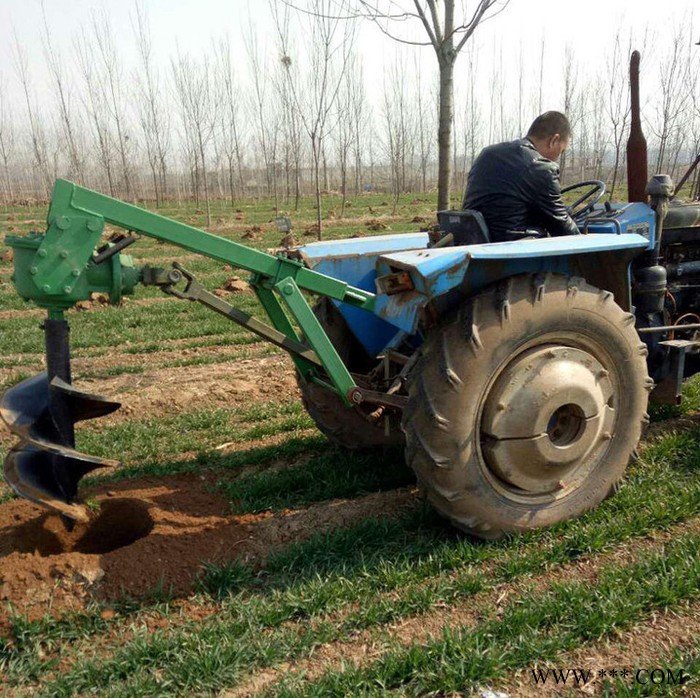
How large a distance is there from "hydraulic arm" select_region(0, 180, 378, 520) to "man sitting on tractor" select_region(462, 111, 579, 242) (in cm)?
100

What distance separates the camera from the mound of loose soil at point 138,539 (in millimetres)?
2959

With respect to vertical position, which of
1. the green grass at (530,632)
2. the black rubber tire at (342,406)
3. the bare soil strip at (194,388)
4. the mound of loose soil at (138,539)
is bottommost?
the green grass at (530,632)

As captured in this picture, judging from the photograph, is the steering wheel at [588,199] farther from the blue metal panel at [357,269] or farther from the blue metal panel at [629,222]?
the blue metal panel at [357,269]

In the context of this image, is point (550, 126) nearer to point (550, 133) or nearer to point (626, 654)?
point (550, 133)

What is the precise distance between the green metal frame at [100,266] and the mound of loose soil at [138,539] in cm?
101

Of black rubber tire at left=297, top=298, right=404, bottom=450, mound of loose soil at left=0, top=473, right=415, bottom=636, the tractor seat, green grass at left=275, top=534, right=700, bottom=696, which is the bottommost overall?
green grass at left=275, top=534, right=700, bottom=696

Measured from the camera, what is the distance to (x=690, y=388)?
5.46m

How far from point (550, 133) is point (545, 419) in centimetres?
185

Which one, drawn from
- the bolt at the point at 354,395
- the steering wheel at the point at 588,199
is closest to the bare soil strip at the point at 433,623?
the bolt at the point at 354,395

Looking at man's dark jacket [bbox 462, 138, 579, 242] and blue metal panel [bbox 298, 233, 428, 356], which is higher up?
man's dark jacket [bbox 462, 138, 579, 242]

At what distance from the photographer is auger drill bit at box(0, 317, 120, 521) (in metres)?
3.00


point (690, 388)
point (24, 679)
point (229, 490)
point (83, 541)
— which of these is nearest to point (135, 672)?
point (24, 679)

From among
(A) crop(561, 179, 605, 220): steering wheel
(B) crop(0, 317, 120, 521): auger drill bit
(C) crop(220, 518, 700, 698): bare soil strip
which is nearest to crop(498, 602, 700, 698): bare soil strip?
(C) crop(220, 518, 700, 698): bare soil strip

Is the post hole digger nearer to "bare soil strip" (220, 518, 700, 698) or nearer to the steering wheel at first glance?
"bare soil strip" (220, 518, 700, 698)
